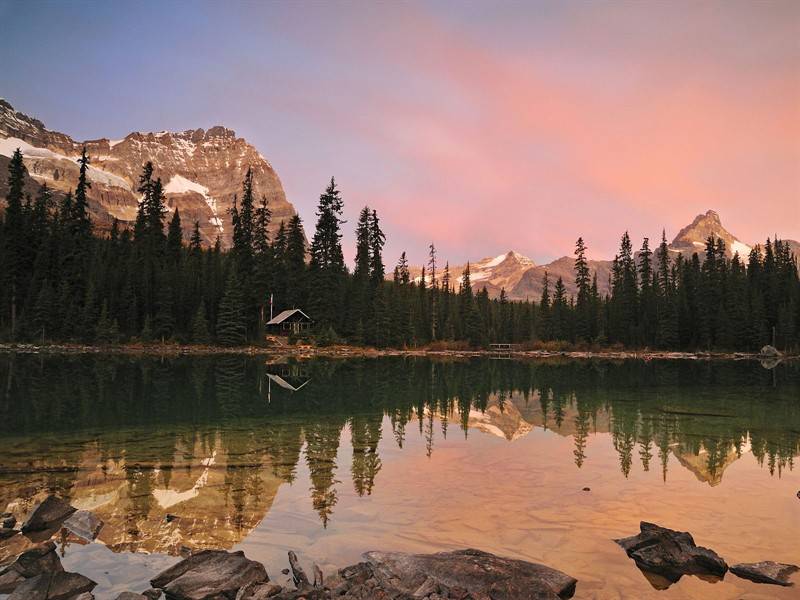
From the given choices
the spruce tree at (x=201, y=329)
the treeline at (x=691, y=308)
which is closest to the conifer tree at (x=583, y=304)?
the treeline at (x=691, y=308)

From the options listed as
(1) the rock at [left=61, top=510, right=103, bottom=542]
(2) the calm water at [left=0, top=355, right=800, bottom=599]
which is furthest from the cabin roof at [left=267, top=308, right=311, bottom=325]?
(1) the rock at [left=61, top=510, right=103, bottom=542]

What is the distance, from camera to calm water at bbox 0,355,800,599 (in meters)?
10.2

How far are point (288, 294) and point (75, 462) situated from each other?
7057 centimetres

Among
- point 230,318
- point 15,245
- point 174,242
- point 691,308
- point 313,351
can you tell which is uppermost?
point 174,242

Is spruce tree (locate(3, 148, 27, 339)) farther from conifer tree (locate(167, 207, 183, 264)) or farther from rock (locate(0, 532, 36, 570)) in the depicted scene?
rock (locate(0, 532, 36, 570))

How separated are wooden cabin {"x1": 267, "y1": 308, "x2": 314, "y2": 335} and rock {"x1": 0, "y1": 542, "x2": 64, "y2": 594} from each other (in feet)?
241

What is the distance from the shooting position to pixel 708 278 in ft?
337

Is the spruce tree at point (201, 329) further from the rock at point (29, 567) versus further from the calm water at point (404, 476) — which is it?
the rock at point (29, 567)

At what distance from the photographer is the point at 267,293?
278ft

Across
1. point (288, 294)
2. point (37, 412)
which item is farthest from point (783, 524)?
point (288, 294)

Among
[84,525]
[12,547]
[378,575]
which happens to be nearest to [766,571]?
[378,575]

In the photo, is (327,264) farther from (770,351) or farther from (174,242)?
(770,351)

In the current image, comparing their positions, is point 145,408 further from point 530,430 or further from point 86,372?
point 86,372

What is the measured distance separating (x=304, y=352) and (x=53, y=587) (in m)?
68.2
